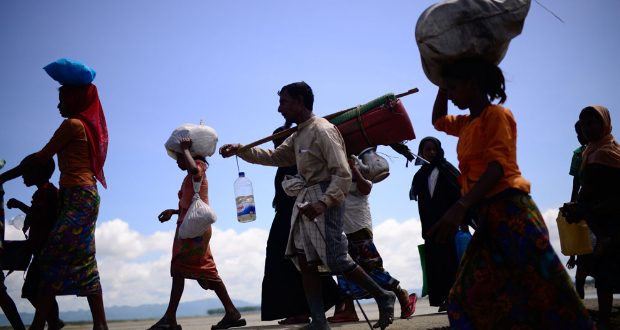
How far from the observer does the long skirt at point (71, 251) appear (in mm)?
4977

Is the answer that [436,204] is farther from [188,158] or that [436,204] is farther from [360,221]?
[188,158]

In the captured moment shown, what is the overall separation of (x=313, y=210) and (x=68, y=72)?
8.96ft

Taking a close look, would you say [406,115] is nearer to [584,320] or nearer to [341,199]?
[341,199]

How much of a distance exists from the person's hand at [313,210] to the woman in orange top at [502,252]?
140 cm

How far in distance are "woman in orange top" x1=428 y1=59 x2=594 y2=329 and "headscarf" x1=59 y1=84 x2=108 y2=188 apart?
350 cm

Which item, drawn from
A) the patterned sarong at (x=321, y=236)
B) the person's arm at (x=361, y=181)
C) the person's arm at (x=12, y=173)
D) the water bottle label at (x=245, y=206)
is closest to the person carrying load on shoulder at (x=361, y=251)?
the person's arm at (x=361, y=181)

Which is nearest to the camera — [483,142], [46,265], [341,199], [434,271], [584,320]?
[584,320]

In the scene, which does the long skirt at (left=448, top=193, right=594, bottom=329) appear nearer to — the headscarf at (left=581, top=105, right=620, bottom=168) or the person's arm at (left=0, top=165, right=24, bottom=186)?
the headscarf at (left=581, top=105, right=620, bottom=168)

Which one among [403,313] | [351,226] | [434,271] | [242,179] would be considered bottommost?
[403,313]

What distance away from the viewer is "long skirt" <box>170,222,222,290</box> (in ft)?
20.2

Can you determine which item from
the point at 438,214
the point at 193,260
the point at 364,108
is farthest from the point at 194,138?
the point at 438,214

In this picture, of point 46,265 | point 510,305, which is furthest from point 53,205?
point 510,305

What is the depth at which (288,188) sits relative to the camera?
15.9 ft

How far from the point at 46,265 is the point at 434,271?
14.2ft
